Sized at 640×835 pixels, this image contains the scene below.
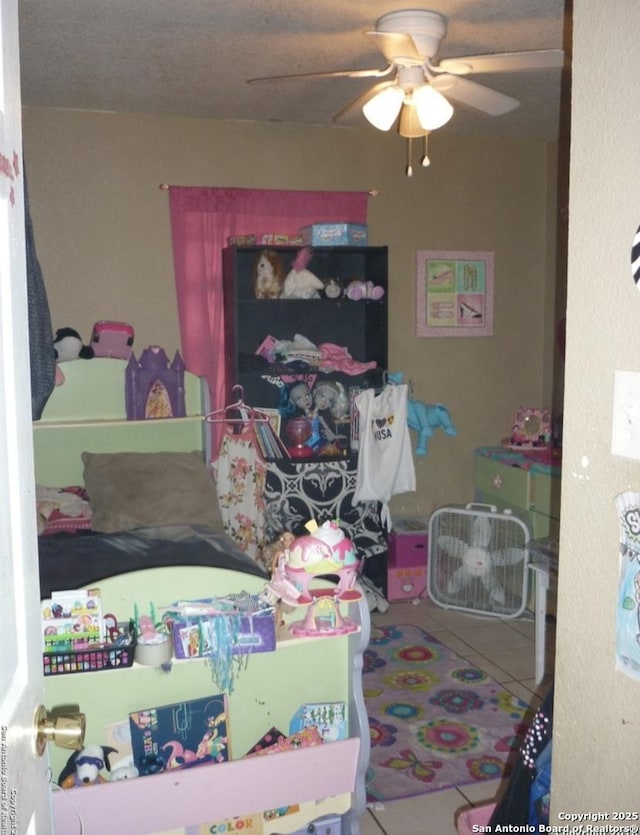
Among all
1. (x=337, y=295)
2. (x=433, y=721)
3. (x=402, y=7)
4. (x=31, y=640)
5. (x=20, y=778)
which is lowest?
(x=433, y=721)

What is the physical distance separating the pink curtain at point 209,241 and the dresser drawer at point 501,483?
160cm

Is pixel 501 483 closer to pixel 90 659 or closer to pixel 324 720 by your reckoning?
pixel 324 720

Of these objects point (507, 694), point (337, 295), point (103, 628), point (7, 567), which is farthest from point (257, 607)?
point (337, 295)

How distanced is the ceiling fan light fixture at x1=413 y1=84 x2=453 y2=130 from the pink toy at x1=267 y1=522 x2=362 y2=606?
5.27ft

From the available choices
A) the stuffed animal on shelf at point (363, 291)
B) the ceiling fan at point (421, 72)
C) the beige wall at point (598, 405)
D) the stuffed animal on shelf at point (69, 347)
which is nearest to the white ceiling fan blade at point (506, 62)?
the ceiling fan at point (421, 72)

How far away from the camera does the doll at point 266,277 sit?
13.8 ft

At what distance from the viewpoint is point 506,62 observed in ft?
8.68

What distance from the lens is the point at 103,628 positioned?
1.82m

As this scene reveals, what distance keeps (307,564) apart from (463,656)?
199 centimetres

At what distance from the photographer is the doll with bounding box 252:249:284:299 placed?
13.8 ft

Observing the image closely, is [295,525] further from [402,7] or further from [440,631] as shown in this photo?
[402,7]

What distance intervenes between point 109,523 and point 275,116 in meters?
2.26

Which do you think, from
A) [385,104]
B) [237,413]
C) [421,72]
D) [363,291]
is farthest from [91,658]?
[363,291]

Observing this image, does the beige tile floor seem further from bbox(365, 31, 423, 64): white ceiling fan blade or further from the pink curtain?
bbox(365, 31, 423, 64): white ceiling fan blade
